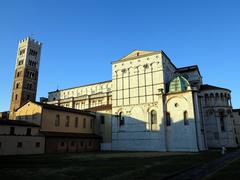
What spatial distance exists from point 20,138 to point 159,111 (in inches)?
1020

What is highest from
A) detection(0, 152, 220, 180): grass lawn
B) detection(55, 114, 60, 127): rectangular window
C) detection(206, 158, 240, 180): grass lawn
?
detection(55, 114, 60, 127): rectangular window

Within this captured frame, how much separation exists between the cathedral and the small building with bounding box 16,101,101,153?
4.94 m

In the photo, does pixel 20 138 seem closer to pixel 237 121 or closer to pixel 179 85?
pixel 179 85

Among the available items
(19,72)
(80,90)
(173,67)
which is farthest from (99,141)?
(19,72)

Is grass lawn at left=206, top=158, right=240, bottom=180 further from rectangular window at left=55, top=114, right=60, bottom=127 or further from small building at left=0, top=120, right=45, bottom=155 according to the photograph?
rectangular window at left=55, top=114, right=60, bottom=127

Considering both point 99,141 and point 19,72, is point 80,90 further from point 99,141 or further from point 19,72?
point 99,141

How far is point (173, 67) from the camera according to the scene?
5219 cm

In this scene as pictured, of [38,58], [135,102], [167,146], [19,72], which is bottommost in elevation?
[167,146]

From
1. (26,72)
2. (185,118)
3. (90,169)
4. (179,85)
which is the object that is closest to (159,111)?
(185,118)

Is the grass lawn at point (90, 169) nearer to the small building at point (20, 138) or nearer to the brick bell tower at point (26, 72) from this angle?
the small building at point (20, 138)

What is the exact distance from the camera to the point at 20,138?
1259 inches

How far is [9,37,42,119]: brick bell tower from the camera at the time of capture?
7256cm

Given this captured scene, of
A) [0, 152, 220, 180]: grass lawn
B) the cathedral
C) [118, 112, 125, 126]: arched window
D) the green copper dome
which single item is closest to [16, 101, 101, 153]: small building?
the cathedral

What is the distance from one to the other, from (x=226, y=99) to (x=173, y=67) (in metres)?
14.8
